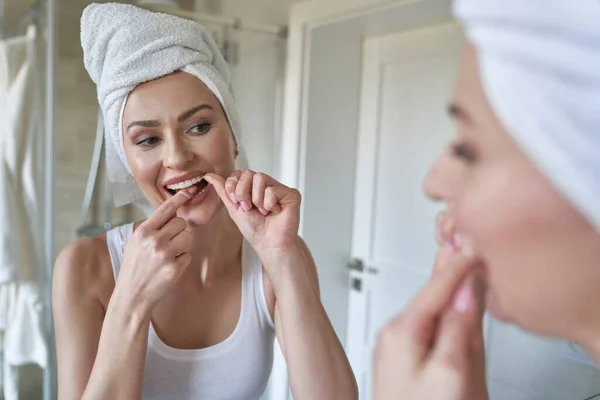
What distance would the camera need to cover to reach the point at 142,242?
0.66m

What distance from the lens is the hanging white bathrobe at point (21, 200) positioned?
1.25 metres

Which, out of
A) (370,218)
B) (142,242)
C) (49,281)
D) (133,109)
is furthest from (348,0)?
(49,281)

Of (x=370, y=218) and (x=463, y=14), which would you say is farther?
(x=370, y=218)

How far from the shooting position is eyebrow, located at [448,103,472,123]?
9.4 inches

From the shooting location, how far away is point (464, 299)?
0.89 ft

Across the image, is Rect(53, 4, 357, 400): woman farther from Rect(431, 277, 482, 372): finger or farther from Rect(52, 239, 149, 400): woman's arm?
Rect(431, 277, 482, 372): finger

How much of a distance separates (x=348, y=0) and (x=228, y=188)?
857mm

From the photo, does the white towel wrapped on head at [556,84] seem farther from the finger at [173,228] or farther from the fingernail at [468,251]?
the finger at [173,228]

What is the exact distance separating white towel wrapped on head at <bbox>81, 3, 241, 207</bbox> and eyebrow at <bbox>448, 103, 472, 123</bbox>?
0.53m

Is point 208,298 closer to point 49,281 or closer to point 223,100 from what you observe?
point 223,100

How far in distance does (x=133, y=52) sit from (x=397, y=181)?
99 centimetres

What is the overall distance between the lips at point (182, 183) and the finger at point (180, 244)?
7 centimetres

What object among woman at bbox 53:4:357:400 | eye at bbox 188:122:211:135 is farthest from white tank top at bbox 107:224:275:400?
eye at bbox 188:122:211:135

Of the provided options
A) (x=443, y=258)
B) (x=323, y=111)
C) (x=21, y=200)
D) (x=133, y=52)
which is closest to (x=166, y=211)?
(x=133, y=52)
